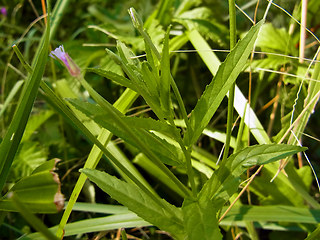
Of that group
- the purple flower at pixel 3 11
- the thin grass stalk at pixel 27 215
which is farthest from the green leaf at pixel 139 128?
the purple flower at pixel 3 11

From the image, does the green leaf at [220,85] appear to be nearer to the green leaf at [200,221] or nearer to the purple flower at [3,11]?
the green leaf at [200,221]

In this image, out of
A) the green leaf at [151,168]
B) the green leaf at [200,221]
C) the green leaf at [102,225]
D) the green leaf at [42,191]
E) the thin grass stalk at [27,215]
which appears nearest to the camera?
the thin grass stalk at [27,215]

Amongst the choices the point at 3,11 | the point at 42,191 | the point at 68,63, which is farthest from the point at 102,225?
the point at 3,11

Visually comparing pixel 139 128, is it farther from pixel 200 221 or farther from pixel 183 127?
pixel 183 127

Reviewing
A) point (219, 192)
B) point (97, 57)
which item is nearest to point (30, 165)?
point (97, 57)

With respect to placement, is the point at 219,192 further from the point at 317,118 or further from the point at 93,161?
the point at 317,118

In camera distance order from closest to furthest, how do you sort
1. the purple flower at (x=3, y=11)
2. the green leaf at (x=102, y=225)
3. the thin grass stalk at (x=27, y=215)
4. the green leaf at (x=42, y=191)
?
the thin grass stalk at (x=27, y=215)
the green leaf at (x=42, y=191)
the green leaf at (x=102, y=225)
the purple flower at (x=3, y=11)
